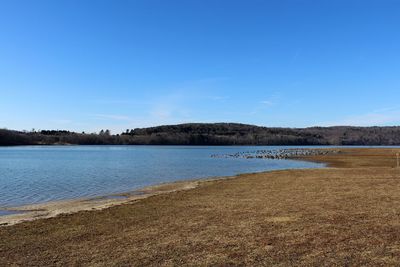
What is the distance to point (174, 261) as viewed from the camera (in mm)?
8562

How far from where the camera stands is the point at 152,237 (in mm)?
10750

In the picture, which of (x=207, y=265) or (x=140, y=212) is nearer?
(x=207, y=265)

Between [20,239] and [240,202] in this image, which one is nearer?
[20,239]

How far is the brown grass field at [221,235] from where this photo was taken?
8.68 metres

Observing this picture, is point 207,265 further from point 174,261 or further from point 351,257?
point 351,257

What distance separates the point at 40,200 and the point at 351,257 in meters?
17.8

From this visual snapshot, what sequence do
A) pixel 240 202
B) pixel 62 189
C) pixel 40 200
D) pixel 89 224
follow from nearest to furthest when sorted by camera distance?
pixel 89 224, pixel 240 202, pixel 40 200, pixel 62 189

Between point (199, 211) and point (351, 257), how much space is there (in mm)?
7003

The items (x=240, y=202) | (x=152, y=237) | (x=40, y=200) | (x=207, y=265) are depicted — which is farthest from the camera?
(x=40, y=200)

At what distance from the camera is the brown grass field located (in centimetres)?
868

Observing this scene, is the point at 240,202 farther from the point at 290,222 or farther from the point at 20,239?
the point at 20,239

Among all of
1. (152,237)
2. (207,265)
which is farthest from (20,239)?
(207,265)

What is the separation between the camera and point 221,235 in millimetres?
10664

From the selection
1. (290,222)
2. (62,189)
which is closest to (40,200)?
(62,189)
